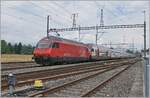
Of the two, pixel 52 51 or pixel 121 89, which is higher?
pixel 52 51

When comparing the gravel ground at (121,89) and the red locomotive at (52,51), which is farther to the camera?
the red locomotive at (52,51)

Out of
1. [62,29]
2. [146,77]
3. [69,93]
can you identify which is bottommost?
[69,93]

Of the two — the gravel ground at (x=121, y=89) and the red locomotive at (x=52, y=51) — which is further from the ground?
the red locomotive at (x=52, y=51)

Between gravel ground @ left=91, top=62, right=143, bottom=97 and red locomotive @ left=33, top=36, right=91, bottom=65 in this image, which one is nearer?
gravel ground @ left=91, top=62, right=143, bottom=97

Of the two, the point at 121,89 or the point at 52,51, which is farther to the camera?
the point at 52,51

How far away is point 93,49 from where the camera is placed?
51656 mm

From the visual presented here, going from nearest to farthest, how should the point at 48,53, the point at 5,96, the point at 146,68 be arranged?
the point at 146,68 < the point at 5,96 < the point at 48,53

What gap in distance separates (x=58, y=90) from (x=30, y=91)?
1.11 m

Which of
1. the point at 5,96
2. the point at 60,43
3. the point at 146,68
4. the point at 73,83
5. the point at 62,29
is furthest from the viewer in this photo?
the point at 62,29

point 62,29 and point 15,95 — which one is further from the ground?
point 62,29

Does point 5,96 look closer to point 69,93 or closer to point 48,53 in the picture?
point 69,93

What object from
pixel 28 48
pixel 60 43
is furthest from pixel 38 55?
pixel 28 48

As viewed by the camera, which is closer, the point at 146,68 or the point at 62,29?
the point at 146,68

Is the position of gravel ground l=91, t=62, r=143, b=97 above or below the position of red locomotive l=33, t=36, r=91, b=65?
below
